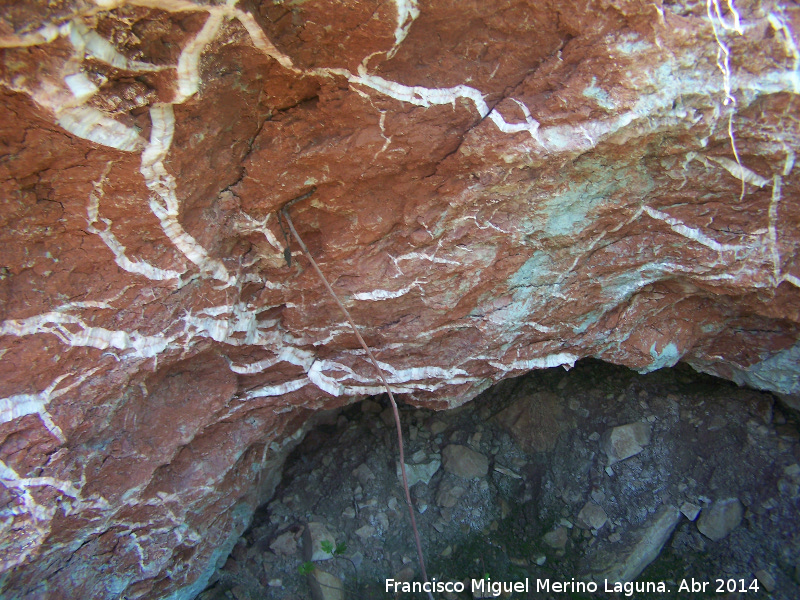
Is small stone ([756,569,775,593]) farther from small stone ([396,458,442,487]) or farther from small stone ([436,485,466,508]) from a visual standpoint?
small stone ([396,458,442,487])

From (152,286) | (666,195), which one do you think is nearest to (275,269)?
(152,286)

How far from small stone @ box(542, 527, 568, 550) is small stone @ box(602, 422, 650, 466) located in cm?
36

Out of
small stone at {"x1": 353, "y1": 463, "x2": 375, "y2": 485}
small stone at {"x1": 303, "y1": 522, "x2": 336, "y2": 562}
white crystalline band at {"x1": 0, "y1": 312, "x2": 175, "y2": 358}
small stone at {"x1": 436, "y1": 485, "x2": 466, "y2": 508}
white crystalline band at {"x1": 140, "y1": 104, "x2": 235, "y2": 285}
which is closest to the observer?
white crystalline band at {"x1": 140, "y1": 104, "x2": 235, "y2": 285}

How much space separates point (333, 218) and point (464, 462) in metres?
1.44

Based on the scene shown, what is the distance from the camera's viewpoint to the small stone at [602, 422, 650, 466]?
7.30 feet

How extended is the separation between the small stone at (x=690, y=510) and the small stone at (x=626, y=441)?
0.85ft

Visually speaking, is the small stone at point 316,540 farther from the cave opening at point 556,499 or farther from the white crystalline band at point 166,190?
the white crystalline band at point 166,190

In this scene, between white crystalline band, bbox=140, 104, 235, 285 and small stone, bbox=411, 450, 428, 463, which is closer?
white crystalline band, bbox=140, 104, 235, 285

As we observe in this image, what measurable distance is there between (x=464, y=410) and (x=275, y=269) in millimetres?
1383

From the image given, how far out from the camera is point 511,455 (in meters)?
2.45

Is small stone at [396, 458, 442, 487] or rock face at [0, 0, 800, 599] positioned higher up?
rock face at [0, 0, 800, 599]

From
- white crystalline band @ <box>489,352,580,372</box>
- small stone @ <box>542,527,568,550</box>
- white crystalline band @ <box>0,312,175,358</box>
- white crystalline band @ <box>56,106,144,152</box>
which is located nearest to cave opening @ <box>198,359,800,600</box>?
small stone @ <box>542,527,568,550</box>

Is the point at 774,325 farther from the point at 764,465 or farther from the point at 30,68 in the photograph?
the point at 30,68

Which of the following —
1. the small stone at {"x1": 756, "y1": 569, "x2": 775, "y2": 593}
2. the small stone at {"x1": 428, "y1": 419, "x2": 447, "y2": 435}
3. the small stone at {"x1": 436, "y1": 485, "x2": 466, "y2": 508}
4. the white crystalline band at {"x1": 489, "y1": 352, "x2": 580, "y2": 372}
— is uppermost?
the white crystalline band at {"x1": 489, "y1": 352, "x2": 580, "y2": 372}
